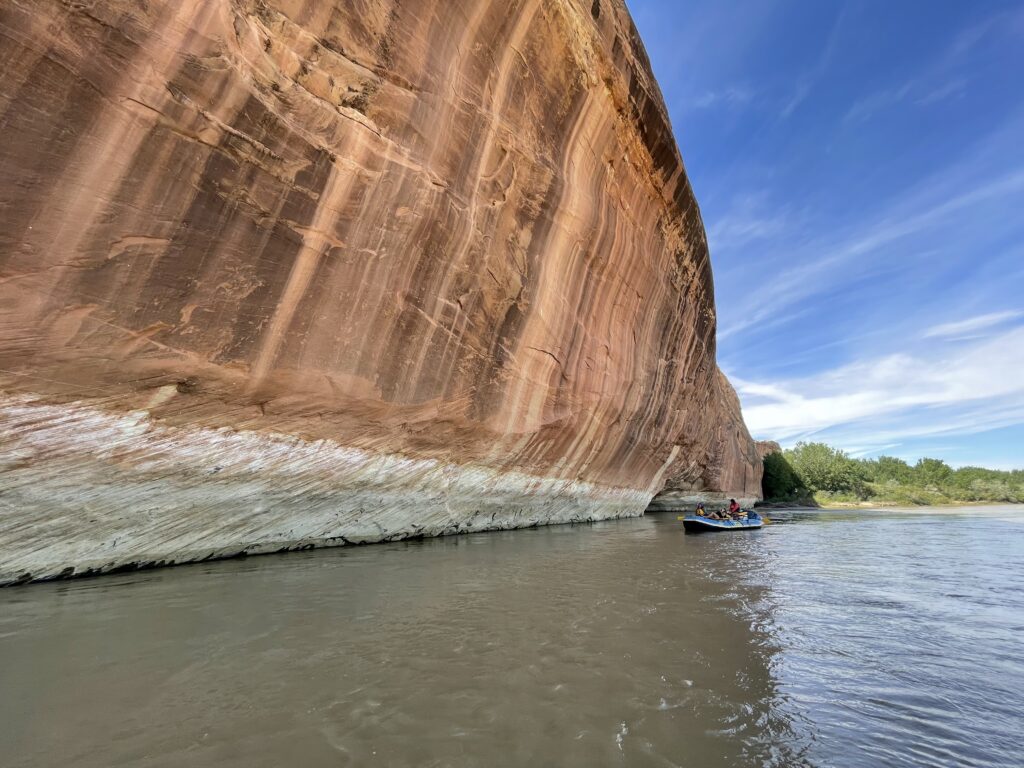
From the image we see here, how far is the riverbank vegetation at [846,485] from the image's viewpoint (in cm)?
5691

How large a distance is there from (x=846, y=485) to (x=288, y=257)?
74.0 metres

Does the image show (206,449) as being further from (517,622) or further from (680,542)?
(680,542)

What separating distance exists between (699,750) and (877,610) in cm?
492

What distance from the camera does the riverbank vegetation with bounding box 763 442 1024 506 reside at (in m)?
56.9

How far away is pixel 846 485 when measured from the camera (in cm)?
6284

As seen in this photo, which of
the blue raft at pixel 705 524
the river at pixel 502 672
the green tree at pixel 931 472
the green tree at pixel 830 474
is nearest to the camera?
the river at pixel 502 672

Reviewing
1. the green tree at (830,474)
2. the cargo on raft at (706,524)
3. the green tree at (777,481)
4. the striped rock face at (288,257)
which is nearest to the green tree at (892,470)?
the green tree at (830,474)

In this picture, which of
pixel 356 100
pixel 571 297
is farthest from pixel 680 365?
pixel 356 100

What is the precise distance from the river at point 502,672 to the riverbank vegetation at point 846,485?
5519 centimetres

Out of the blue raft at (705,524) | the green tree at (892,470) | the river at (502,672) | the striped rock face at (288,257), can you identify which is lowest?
the river at (502,672)

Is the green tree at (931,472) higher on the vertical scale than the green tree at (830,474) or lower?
higher

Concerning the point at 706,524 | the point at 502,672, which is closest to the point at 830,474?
the point at 706,524

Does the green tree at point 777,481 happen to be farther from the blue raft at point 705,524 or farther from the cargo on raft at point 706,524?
the blue raft at point 705,524

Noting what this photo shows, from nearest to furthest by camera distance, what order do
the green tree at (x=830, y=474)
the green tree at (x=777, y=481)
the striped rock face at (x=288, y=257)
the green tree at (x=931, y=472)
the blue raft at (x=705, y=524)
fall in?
the striped rock face at (x=288, y=257)
the blue raft at (x=705, y=524)
the green tree at (x=777, y=481)
the green tree at (x=830, y=474)
the green tree at (x=931, y=472)
